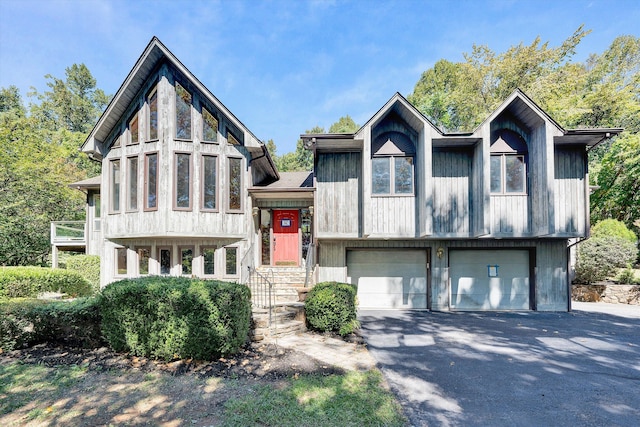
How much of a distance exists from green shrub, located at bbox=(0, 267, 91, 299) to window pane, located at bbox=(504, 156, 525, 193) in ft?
52.8

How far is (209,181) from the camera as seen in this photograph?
10953 mm

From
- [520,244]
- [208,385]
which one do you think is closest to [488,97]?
[520,244]

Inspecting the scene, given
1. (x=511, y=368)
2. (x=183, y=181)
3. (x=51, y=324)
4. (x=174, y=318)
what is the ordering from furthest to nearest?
(x=183, y=181), (x=51, y=324), (x=511, y=368), (x=174, y=318)

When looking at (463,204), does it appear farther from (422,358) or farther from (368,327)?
(422,358)

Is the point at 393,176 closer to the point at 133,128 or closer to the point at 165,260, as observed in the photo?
the point at 165,260

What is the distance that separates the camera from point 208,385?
449cm

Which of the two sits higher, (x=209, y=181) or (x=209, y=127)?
(x=209, y=127)

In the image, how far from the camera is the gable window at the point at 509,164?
973 cm

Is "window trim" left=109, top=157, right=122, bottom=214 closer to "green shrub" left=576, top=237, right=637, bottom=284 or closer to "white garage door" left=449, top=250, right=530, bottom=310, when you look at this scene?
"white garage door" left=449, top=250, right=530, bottom=310

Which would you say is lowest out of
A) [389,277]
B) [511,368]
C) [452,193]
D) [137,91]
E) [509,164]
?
[511,368]

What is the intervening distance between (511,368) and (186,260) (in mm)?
10501

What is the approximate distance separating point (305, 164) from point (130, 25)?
2447 centimetres

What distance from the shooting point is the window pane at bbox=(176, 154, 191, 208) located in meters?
10.6

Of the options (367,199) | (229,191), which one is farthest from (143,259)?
(367,199)
